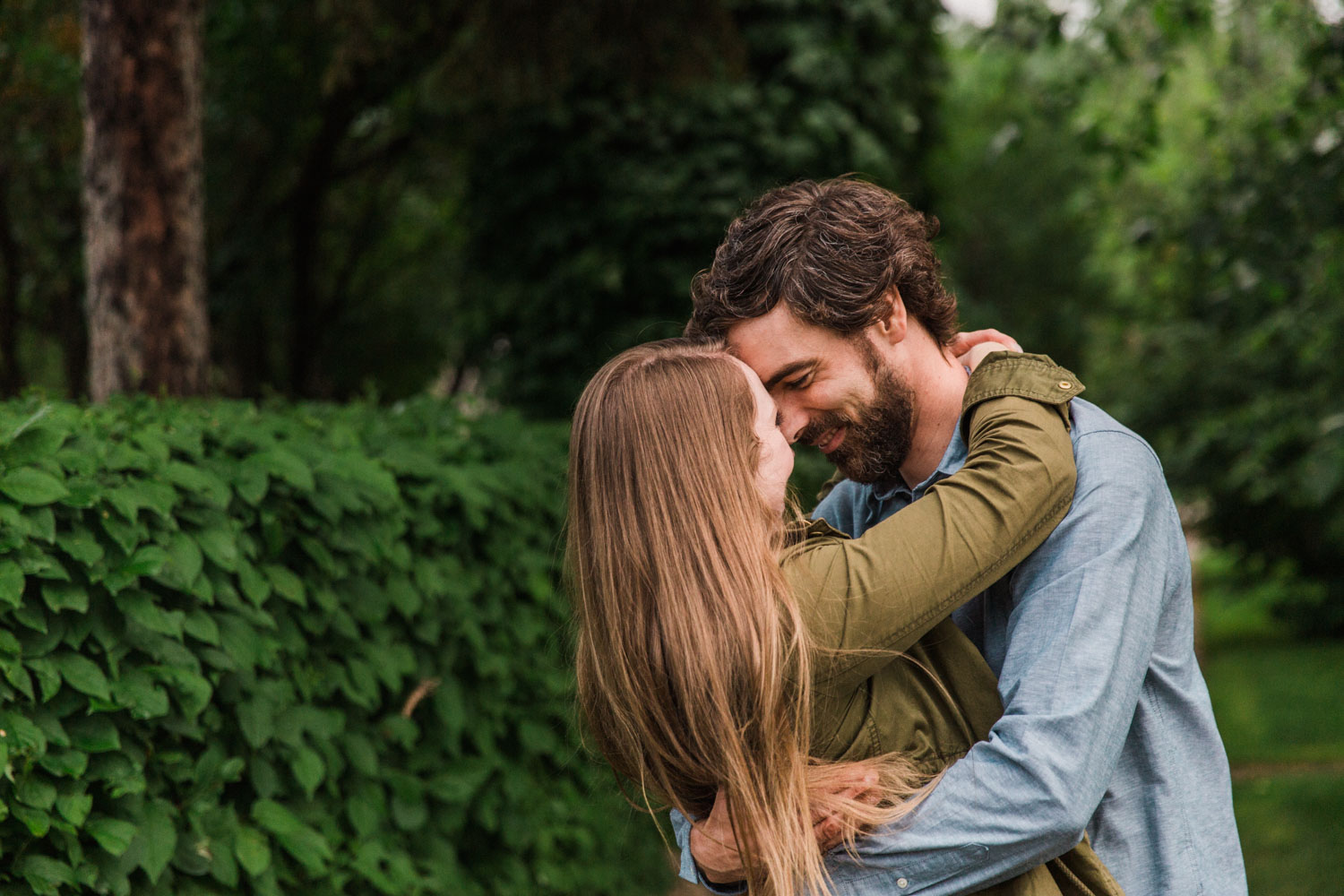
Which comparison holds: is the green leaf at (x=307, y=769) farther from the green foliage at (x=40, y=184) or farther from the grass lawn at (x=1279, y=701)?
the grass lawn at (x=1279, y=701)

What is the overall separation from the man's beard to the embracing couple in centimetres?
22

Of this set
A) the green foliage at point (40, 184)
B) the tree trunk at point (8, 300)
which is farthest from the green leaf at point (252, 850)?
the tree trunk at point (8, 300)

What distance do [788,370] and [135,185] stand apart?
3.70 meters

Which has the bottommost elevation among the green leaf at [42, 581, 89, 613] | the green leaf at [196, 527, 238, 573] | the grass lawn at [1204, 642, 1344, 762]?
the grass lawn at [1204, 642, 1344, 762]

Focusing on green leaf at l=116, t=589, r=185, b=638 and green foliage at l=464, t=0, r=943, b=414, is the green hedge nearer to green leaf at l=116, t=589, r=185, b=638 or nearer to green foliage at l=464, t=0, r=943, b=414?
green leaf at l=116, t=589, r=185, b=638

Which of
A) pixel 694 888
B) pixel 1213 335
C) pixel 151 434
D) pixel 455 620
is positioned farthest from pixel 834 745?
pixel 1213 335

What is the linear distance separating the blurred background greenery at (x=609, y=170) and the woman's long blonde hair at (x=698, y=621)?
3.00m

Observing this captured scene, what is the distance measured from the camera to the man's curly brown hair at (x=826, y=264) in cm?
215

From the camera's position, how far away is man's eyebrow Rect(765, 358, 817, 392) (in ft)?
7.14

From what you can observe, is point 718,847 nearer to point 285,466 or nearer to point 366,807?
point 285,466

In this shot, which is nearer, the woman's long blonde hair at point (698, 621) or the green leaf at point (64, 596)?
the woman's long blonde hair at point (698, 621)

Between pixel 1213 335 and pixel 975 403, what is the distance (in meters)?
13.6

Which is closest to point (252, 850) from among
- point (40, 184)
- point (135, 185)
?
point (135, 185)

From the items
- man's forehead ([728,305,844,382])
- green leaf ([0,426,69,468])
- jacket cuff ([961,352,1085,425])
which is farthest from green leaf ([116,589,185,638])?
jacket cuff ([961,352,1085,425])
